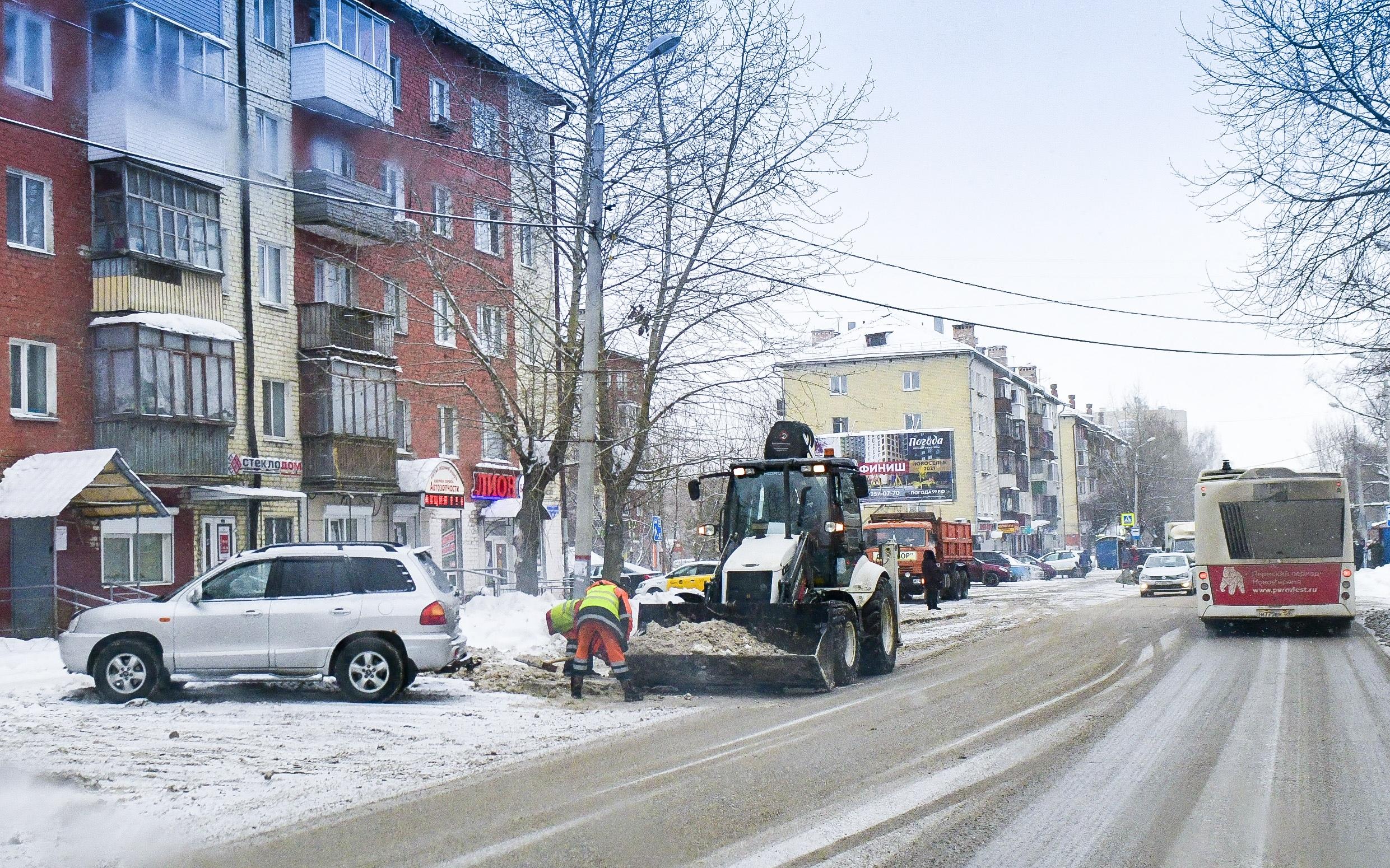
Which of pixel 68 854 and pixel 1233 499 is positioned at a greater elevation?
pixel 1233 499

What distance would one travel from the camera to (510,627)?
1992cm

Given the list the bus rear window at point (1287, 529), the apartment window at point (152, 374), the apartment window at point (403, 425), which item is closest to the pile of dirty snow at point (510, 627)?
the apartment window at point (152, 374)

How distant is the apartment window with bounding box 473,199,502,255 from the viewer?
886 inches

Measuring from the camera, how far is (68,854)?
692 cm

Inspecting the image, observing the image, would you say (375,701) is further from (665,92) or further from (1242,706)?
(665,92)

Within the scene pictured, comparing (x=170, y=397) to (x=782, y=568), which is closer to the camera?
(x=782, y=568)

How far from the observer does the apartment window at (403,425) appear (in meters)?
32.8

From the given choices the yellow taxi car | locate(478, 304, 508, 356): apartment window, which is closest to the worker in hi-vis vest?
locate(478, 304, 508, 356): apartment window

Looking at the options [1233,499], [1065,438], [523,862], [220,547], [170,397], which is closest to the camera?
[523,862]

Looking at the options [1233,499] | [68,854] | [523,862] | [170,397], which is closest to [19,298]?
[170,397]

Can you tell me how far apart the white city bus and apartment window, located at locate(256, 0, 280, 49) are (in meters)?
20.8

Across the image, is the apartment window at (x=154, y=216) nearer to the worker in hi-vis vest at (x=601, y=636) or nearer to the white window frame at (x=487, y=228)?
the white window frame at (x=487, y=228)

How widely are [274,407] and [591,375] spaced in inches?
523

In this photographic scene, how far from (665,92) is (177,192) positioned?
34.9ft
